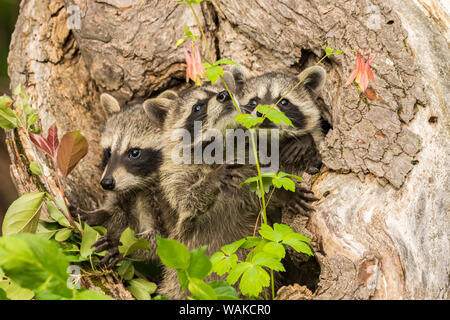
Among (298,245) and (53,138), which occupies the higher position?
(298,245)

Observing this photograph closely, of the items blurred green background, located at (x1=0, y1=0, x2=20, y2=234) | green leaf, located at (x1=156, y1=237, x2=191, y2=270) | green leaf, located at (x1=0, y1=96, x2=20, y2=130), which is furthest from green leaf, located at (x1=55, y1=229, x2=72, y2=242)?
blurred green background, located at (x1=0, y1=0, x2=20, y2=234)

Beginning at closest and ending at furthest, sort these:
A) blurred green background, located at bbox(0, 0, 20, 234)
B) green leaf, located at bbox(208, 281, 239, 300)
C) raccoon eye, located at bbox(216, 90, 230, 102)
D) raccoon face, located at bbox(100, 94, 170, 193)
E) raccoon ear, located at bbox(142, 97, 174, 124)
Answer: green leaf, located at bbox(208, 281, 239, 300)
raccoon eye, located at bbox(216, 90, 230, 102)
raccoon face, located at bbox(100, 94, 170, 193)
raccoon ear, located at bbox(142, 97, 174, 124)
blurred green background, located at bbox(0, 0, 20, 234)

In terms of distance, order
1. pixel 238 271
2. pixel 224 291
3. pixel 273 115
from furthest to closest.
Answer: pixel 273 115 < pixel 238 271 < pixel 224 291

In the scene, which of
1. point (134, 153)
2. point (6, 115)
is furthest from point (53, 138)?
point (134, 153)

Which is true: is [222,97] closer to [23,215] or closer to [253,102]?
[253,102]

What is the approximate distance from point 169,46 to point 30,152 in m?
1.40

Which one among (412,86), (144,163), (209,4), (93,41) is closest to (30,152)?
(144,163)

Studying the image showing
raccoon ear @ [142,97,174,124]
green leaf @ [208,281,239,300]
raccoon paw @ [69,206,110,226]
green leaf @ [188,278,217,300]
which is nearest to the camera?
green leaf @ [188,278,217,300]

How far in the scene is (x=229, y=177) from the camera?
347cm

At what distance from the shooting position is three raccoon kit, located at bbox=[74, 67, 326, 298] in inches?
141

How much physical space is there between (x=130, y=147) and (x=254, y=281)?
1.86 metres

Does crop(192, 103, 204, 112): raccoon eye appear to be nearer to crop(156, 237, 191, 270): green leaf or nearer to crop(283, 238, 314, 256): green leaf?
crop(283, 238, 314, 256): green leaf

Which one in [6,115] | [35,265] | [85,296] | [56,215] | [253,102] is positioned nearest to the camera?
[35,265]

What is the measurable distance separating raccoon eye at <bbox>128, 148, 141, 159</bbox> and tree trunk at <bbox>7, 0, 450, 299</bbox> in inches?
25.3
